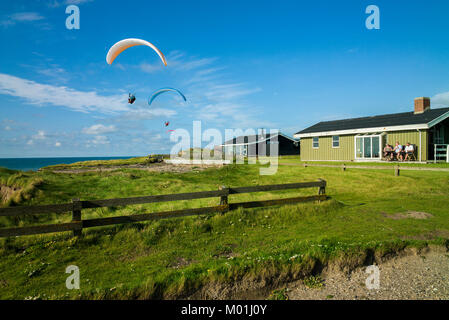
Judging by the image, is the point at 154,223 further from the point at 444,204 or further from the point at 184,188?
the point at 444,204

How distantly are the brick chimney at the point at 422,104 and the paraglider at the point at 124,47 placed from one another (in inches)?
1175

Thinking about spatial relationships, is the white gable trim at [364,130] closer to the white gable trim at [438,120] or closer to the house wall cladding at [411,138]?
the white gable trim at [438,120]

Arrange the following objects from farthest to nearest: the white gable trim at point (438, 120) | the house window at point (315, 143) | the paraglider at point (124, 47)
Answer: the house window at point (315, 143)
the white gable trim at point (438, 120)
the paraglider at point (124, 47)

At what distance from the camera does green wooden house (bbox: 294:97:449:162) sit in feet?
83.4

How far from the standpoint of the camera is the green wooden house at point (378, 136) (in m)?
25.4

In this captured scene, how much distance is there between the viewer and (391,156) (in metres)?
26.8

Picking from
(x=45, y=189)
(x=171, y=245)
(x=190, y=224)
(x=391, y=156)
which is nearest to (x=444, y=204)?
(x=190, y=224)

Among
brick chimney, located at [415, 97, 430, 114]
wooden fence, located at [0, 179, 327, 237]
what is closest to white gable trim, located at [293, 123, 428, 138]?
brick chimney, located at [415, 97, 430, 114]

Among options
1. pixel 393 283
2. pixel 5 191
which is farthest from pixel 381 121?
pixel 5 191

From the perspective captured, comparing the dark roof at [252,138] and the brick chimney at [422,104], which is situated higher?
the brick chimney at [422,104]

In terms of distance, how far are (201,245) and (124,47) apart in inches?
504

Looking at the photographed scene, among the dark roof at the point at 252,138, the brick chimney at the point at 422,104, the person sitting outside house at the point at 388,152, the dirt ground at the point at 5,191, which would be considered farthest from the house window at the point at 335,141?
the dirt ground at the point at 5,191

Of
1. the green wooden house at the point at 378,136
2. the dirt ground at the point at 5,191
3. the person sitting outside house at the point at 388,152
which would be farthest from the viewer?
the person sitting outside house at the point at 388,152

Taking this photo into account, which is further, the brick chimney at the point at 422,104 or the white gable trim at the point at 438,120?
the brick chimney at the point at 422,104
